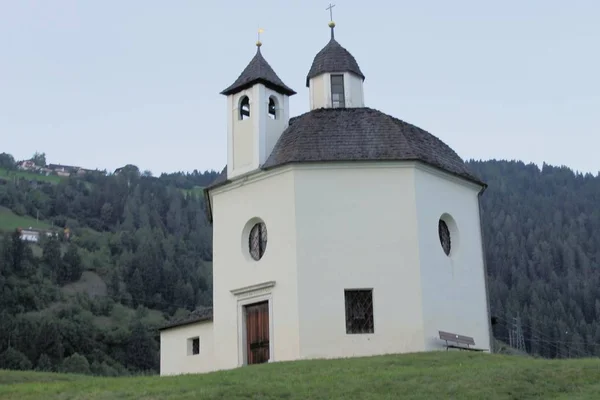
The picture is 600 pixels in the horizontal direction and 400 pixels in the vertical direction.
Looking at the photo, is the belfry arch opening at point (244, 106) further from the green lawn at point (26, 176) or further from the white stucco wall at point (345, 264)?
the green lawn at point (26, 176)

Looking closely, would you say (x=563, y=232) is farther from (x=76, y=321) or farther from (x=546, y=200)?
(x=76, y=321)

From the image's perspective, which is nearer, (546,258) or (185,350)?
(185,350)

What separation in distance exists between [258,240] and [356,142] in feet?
15.3

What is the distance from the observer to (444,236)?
30.9 meters

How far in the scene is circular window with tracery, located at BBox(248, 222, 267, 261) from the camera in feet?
99.5

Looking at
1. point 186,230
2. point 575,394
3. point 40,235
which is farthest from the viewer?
point 186,230

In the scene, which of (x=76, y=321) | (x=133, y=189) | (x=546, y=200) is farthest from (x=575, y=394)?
(x=133, y=189)

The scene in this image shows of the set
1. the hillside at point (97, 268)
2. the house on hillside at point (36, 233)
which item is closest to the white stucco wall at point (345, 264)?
the hillside at point (97, 268)

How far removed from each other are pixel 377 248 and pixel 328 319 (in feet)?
9.03

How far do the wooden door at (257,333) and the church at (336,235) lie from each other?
0.16ft

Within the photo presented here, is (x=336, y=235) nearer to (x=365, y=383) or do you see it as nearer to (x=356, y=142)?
(x=356, y=142)

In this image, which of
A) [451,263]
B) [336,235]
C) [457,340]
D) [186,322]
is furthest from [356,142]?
[186,322]

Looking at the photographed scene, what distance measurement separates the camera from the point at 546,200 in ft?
551

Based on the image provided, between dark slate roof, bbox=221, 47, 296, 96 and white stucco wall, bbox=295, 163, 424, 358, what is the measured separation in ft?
13.4
